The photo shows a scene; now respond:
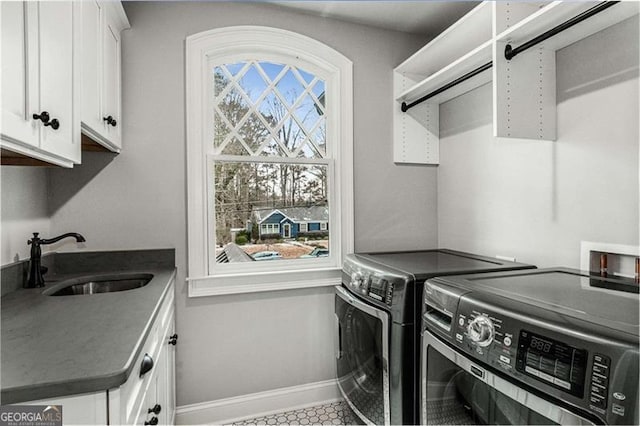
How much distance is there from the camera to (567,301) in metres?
1.07

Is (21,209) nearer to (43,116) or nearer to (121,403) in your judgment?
(43,116)

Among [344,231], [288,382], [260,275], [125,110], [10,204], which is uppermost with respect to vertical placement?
[125,110]

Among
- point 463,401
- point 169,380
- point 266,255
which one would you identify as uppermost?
point 266,255

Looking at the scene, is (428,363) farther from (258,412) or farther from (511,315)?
(258,412)

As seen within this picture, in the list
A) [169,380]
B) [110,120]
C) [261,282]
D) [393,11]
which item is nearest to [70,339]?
[169,380]

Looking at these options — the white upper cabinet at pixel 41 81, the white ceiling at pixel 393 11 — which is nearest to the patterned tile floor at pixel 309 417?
the white upper cabinet at pixel 41 81

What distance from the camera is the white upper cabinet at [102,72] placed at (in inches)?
54.1

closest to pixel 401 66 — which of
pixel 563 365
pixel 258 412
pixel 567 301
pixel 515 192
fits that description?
pixel 515 192

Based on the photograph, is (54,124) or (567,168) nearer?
(54,124)

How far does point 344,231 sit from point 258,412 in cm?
125

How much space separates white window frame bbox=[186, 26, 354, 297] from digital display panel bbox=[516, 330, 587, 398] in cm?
151

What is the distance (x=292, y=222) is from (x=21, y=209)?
55.3 inches

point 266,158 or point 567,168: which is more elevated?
point 266,158

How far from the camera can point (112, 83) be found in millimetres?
1759
